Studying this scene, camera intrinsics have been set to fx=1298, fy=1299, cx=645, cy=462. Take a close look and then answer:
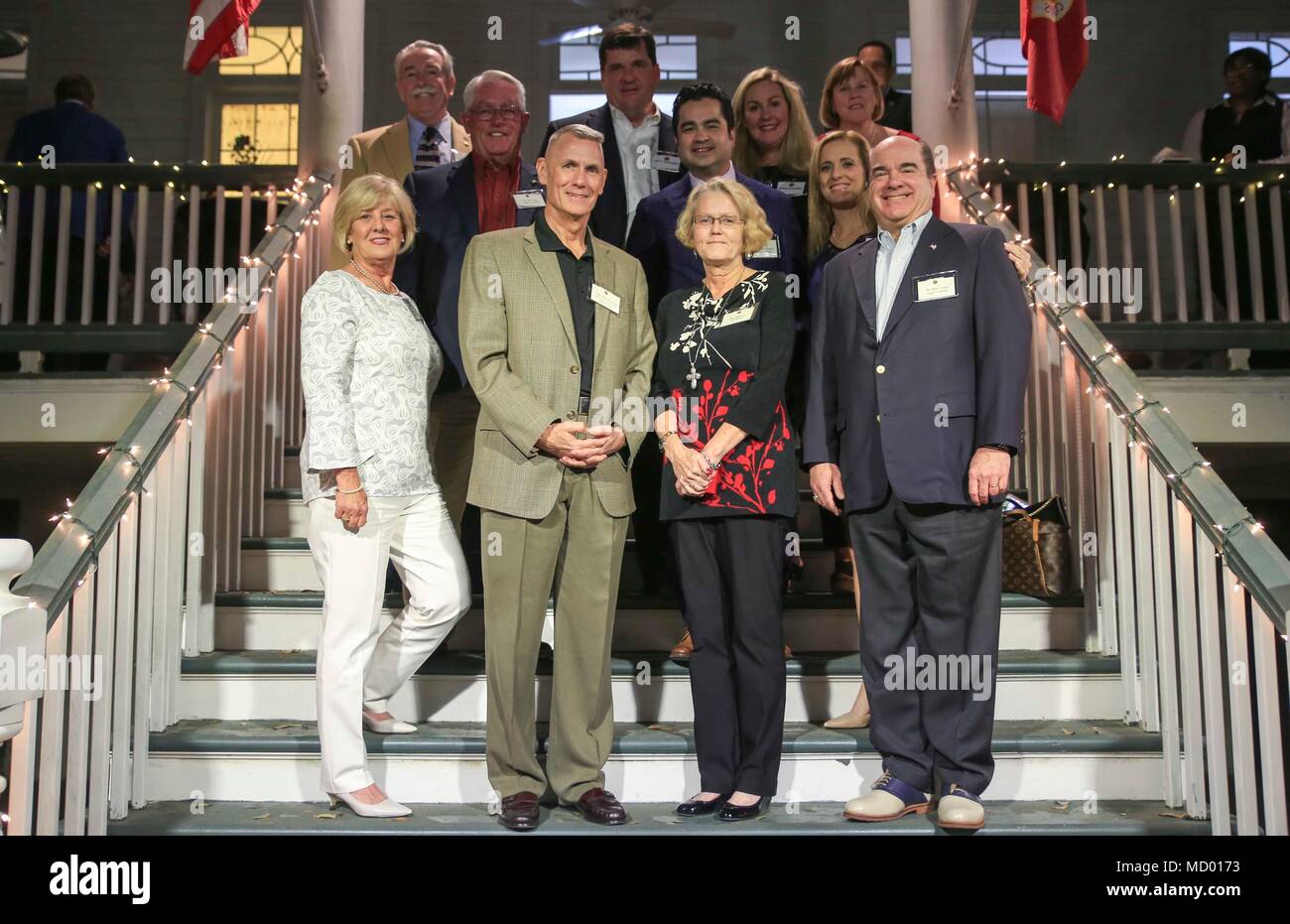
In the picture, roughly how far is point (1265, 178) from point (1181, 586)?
329cm

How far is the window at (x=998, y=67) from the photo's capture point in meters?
11.0

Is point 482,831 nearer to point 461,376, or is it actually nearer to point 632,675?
point 632,675

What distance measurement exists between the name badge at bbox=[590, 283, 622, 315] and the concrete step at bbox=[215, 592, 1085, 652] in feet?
3.39

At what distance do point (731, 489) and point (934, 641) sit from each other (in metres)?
0.59

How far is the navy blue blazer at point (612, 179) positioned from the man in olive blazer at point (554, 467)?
0.83 metres

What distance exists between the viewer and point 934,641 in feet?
9.99

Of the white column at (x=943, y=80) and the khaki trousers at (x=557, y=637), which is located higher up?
the white column at (x=943, y=80)

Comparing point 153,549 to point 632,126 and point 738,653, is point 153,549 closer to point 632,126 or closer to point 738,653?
point 738,653

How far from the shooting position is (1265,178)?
579cm

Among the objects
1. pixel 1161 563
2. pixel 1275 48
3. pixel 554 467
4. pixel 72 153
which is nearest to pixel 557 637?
pixel 554 467

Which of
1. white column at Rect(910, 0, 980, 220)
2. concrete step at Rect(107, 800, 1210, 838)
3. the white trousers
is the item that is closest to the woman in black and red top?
concrete step at Rect(107, 800, 1210, 838)

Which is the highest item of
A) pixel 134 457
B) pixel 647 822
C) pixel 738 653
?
pixel 134 457

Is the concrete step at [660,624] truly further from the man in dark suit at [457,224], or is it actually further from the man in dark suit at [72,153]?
the man in dark suit at [72,153]

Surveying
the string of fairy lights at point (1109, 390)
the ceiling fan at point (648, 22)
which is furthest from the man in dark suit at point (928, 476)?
the ceiling fan at point (648, 22)
